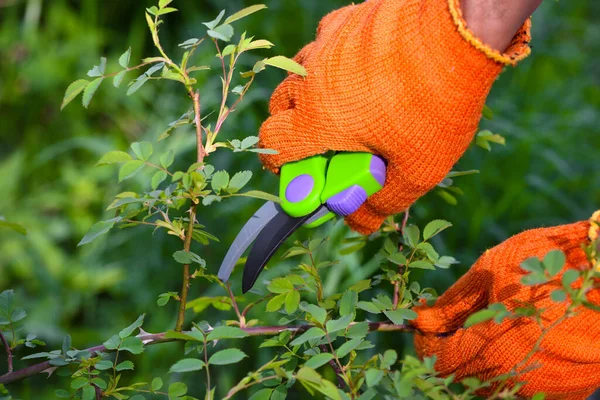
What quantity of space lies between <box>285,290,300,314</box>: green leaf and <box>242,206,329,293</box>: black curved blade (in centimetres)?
18

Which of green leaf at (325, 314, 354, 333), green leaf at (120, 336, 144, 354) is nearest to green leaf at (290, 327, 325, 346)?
green leaf at (325, 314, 354, 333)

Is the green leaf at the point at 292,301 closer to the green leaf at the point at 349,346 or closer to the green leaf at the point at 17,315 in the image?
the green leaf at the point at 349,346

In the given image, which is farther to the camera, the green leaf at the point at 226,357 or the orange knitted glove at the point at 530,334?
the orange knitted glove at the point at 530,334

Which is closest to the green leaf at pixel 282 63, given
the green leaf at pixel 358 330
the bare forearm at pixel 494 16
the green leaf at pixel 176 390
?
the bare forearm at pixel 494 16

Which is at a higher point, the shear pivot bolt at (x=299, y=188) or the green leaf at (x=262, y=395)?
the shear pivot bolt at (x=299, y=188)

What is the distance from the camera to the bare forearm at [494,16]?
131cm

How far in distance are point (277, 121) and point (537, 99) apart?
2.06 metres

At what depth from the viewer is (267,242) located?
1.50 m

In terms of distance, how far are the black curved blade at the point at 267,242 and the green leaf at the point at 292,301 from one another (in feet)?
0.60

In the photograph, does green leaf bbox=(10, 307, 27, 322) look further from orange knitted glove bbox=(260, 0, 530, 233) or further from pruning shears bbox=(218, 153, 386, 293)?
orange knitted glove bbox=(260, 0, 530, 233)

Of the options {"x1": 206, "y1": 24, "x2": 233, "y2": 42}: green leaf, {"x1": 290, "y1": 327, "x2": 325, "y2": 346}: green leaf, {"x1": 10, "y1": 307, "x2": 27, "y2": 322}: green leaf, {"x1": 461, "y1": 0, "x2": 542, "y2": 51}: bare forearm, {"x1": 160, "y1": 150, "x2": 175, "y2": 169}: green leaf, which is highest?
{"x1": 461, "y1": 0, "x2": 542, "y2": 51}: bare forearm

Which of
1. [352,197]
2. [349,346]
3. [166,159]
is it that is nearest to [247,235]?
[352,197]

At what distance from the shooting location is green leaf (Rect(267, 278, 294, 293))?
1.31 meters

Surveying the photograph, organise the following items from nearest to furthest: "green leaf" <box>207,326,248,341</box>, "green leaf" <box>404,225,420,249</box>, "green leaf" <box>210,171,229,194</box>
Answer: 1. "green leaf" <box>207,326,248,341</box>
2. "green leaf" <box>210,171,229,194</box>
3. "green leaf" <box>404,225,420,249</box>
